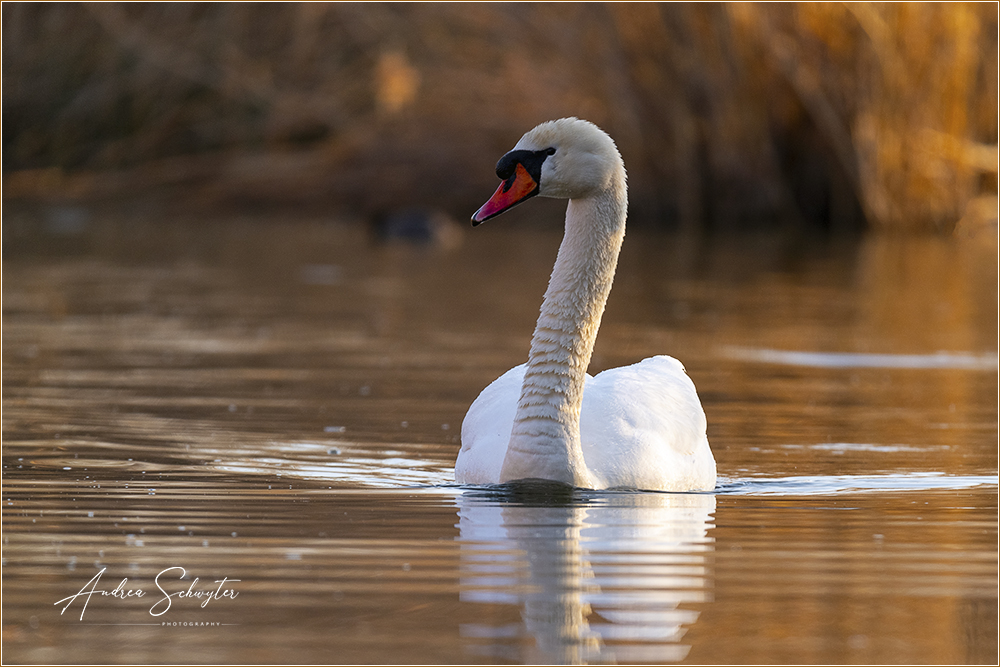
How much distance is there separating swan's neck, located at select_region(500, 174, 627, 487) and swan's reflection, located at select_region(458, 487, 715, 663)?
0.36ft

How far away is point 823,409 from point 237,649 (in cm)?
522

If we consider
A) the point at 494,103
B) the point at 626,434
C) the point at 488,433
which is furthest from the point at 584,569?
the point at 494,103

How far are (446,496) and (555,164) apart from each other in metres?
1.25

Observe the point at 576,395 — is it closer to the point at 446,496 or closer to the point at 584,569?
the point at 446,496

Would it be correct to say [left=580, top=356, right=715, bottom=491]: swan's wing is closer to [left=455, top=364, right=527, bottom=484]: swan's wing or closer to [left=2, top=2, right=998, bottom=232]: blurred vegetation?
[left=455, top=364, right=527, bottom=484]: swan's wing

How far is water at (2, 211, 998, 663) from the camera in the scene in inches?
173

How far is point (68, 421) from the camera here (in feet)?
25.9

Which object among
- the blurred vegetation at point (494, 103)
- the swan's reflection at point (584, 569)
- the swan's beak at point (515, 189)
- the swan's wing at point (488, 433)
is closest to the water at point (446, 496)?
the swan's reflection at point (584, 569)

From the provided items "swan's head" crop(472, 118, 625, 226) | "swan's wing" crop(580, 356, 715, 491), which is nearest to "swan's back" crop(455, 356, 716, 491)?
"swan's wing" crop(580, 356, 715, 491)

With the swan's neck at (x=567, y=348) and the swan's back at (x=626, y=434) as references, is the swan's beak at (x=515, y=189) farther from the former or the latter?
the swan's back at (x=626, y=434)

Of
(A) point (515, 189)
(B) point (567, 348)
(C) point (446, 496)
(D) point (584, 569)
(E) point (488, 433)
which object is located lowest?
(C) point (446, 496)

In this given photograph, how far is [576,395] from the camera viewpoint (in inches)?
250

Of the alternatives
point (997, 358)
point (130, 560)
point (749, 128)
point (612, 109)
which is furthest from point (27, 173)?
point (130, 560)

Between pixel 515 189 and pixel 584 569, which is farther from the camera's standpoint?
pixel 515 189
